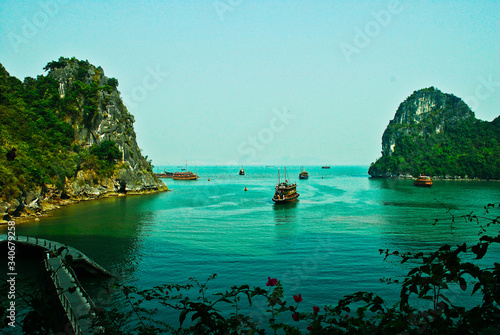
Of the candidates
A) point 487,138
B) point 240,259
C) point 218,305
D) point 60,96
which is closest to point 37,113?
point 60,96

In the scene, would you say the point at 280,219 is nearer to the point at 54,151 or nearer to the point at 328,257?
the point at 328,257

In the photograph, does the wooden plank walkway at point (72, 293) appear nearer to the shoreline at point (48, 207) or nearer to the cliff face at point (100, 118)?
the shoreline at point (48, 207)

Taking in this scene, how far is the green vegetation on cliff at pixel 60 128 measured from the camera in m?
48.5

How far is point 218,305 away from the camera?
1694cm

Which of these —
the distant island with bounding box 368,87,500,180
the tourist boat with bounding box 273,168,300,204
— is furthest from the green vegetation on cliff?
the distant island with bounding box 368,87,500,180

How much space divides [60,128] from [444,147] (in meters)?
166

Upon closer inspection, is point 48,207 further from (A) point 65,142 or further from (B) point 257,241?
(B) point 257,241

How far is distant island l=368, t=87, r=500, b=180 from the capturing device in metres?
144

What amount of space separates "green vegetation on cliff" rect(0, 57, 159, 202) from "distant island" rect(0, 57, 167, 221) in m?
0.10

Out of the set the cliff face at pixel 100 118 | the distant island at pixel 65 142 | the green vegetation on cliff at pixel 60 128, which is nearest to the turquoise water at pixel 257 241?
the distant island at pixel 65 142

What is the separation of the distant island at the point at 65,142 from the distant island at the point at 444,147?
4731 inches

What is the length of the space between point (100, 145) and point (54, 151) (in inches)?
598

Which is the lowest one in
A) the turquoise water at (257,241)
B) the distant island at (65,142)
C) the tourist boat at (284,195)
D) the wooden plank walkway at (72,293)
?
the turquoise water at (257,241)

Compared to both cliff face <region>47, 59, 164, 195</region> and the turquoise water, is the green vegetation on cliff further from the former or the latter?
the turquoise water
